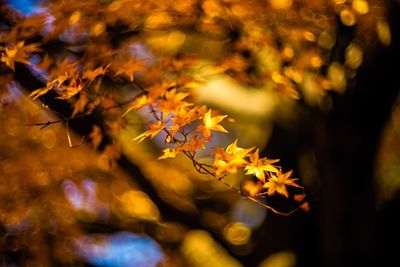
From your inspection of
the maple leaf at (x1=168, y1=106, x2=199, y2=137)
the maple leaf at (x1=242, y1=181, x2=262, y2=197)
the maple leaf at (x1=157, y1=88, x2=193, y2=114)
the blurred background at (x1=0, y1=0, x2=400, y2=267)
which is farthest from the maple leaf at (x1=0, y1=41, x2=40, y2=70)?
the maple leaf at (x1=242, y1=181, x2=262, y2=197)

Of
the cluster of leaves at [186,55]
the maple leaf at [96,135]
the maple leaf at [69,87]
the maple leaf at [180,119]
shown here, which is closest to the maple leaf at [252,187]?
the cluster of leaves at [186,55]

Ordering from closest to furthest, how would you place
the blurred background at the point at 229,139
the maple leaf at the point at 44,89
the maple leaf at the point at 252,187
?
the maple leaf at the point at 44,89, the blurred background at the point at 229,139, the maple leaf at the point at 252,187

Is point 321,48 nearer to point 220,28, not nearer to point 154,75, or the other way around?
point 220,28

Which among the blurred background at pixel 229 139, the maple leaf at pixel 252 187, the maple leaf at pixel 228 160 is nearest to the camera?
the maple leaf at pixel 228 160

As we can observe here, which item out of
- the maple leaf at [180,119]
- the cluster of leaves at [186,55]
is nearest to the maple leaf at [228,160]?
the maple leaf at [180,119]

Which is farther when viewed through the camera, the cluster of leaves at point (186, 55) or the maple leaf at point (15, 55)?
the cluster of leaves at point (186, 55)

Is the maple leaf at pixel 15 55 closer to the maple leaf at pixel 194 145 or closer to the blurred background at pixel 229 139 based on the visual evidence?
the blurred background at pixel 229 139

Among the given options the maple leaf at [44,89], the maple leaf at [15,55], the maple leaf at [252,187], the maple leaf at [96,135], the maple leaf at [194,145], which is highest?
the maple leaf at [15,55]

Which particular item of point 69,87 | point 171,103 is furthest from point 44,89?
point 171,103

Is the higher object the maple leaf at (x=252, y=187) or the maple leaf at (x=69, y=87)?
the maple leaf at (x=69, y=87)
